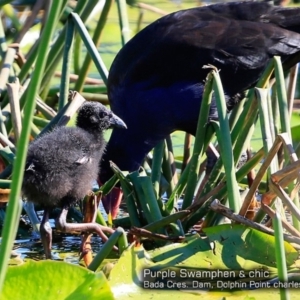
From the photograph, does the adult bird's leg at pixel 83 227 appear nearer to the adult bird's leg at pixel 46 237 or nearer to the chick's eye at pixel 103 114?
the adult bird's leg at pixel 46 237

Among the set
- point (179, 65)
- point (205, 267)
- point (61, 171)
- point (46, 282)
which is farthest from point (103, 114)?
point (46, 282)

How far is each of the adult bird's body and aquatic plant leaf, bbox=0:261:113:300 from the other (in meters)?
1.22

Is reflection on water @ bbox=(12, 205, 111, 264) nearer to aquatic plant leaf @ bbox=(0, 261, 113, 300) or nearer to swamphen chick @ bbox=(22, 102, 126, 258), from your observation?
swamphen chick @ bbox=(22, 102, 126, 258)

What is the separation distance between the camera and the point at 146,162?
2.89m

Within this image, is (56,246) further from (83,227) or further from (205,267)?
(205,267)

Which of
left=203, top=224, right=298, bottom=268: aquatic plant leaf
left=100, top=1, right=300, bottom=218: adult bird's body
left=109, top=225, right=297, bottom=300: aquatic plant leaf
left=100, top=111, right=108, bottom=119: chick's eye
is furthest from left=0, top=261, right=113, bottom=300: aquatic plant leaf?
left=100, top=1, right=300, bottom=218: adult bird's body

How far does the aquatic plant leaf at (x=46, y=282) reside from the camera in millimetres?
1376

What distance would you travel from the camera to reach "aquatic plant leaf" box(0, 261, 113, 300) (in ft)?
4.51

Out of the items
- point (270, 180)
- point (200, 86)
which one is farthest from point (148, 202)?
point (200, 86)

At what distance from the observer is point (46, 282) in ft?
4.54

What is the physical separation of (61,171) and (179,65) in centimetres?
83

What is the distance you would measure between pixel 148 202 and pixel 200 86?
2.40 ft

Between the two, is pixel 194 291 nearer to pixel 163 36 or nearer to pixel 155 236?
pixel 155 236

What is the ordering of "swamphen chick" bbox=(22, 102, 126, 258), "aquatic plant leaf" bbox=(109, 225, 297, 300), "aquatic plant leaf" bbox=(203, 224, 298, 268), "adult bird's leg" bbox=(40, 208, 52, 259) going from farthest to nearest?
"adult bird's leg" bbox=(40, 208, 52, 259) < "swamphen chick" bbox=(22, 102, 126, 258) < "aquatic plant leaf" bbox=(203, 224, 298, 268) < "aquatic plant leaf" bbox=(109, 225, 297, 300)
